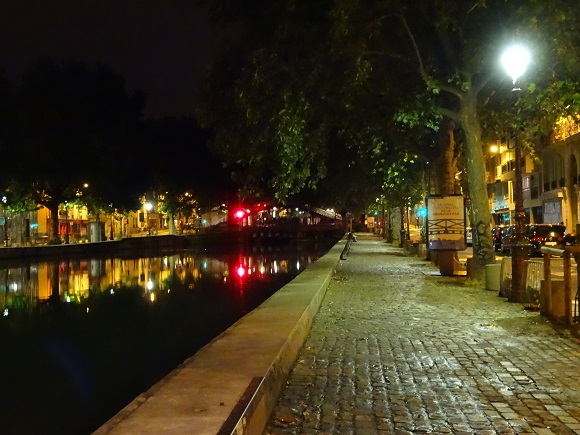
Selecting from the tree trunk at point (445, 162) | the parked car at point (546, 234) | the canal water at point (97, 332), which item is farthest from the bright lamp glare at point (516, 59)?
the parked car at point (546, 234)

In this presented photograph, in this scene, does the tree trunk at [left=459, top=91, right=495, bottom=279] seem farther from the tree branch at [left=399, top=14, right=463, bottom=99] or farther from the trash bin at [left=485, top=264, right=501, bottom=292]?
the trash bin at [left=485, top=264, right=501, bottom=292]

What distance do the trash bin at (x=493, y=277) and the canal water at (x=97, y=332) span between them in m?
6.31

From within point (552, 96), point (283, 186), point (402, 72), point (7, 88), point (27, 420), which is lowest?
point (27, 420)

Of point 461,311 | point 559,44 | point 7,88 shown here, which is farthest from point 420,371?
point 7,88

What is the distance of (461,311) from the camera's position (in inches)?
545

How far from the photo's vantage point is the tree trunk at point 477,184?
61.4 ft

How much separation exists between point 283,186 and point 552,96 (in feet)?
26.6

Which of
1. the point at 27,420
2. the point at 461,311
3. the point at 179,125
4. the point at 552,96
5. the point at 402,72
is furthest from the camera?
the point at 179,125

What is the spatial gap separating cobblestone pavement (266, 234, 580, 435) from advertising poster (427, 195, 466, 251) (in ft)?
28.4

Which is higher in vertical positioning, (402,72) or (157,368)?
(402,72)

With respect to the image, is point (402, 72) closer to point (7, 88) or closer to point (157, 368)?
point (157, 368)

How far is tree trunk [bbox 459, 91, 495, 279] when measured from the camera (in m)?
18.7

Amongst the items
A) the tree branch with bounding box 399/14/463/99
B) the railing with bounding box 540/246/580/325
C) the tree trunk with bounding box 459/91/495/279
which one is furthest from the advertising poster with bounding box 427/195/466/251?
the railing with bounding box 540/246/580/325

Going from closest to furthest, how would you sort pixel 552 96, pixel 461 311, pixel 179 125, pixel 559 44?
pixel 461 311 < pixel 559 44 < pixel 552 96 < pixel 179 125
